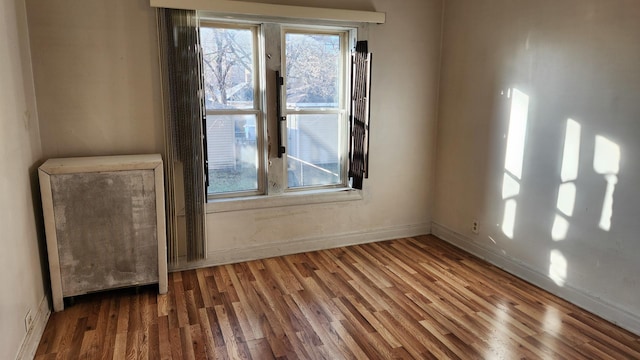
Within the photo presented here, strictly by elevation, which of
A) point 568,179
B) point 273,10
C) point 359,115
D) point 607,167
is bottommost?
point 568,179

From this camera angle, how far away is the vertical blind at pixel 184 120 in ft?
10.5

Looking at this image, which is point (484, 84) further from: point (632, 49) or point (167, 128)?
point (167, 128)

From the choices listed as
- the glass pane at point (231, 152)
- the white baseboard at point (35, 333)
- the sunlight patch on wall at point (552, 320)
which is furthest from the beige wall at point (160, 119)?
the sunlight patch on wall at point (552, 320)

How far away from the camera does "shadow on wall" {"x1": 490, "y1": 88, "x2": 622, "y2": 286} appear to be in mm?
2742

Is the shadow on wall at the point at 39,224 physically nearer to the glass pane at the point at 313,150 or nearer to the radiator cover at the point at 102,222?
the radiator cover at the point at 102,222

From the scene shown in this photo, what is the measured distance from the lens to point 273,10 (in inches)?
136

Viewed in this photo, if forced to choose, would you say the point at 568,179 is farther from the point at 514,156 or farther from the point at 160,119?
the point at 160,119

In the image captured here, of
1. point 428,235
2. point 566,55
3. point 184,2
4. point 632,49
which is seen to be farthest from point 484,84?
point 184,2

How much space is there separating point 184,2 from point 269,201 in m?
1.72

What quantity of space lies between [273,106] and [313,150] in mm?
573

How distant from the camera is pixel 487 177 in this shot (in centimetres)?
375

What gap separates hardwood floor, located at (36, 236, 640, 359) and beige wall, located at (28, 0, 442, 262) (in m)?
0.44

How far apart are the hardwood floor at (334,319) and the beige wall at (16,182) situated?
364 millimetres

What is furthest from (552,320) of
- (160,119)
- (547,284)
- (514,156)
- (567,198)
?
(160,119)
